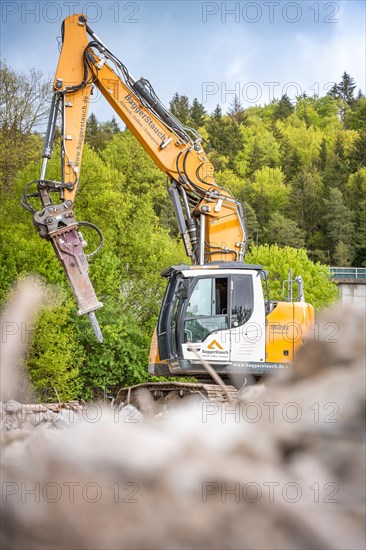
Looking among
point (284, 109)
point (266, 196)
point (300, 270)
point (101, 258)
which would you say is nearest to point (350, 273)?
point (300, 270)

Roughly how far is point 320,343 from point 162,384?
386 inches

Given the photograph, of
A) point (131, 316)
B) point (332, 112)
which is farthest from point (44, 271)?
point (332, 112)

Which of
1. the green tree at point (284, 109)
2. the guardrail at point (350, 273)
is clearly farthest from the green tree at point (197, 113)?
the guardrail at point (350, 273)

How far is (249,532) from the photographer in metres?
1.28

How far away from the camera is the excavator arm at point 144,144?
12.6 metres

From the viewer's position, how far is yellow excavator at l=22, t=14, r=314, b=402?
1072 cm

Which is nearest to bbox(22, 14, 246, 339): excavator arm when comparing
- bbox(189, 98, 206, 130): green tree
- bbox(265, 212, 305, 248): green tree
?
bbox(265, 212, 305, 248): green tree

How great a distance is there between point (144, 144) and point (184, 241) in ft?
5.93

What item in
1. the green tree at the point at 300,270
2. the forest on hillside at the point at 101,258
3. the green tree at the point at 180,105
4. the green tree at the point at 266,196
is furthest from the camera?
the green tree at the point at 180,105

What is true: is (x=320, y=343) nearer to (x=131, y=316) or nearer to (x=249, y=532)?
(x=249, y=532)

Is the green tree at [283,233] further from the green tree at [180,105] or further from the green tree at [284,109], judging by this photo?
the green tree at [284,109]

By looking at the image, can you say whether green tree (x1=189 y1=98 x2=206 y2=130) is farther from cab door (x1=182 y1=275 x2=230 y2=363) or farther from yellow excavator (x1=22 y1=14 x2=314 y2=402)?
cab door (x1=182 y1=275 x2=230 y2=363)

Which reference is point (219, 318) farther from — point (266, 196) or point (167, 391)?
point (266, 196)

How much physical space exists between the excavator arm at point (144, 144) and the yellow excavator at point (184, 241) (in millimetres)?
16
